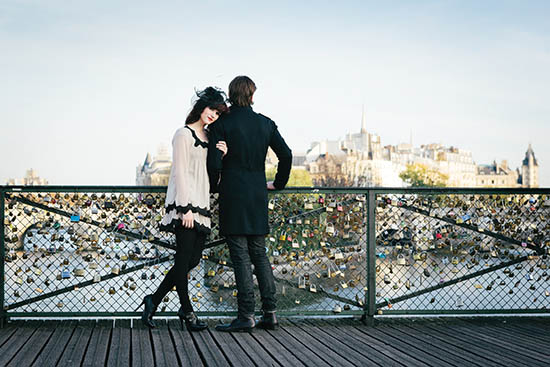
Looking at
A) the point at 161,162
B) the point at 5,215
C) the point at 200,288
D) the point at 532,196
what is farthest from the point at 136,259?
the point at 161,162

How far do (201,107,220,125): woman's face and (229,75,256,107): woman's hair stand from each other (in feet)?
0.53

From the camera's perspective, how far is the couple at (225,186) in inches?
204

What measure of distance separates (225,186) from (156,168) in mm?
139263

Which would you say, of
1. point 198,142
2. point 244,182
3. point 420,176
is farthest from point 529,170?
point 198,142

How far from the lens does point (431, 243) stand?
251 inches

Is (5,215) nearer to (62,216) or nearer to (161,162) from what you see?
(62,216)

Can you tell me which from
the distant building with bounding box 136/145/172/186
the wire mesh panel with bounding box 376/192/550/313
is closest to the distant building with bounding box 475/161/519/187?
the distant building with bounding box 136/145/172/186

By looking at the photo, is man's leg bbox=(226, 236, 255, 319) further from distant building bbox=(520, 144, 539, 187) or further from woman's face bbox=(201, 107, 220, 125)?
distant building bbox=(520, 144, 539, 187)

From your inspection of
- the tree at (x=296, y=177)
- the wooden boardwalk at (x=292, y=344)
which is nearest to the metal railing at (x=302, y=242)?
the wooden boardwalk at (x=292, y=344)

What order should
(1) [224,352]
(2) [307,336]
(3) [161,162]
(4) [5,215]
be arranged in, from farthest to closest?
(3) [161,162] → (4) [5,215] → (2) [307,336] → (1) [224,352]

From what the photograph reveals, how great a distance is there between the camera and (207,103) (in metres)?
5.30

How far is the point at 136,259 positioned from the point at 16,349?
140cm

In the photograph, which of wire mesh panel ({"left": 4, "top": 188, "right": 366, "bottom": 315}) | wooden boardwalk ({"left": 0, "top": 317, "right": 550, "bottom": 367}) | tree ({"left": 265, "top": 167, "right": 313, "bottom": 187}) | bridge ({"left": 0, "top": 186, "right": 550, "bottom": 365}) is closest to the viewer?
wooden boardwalk ({"left": 0, "top": 317, "right": 550, "bottom": 367})

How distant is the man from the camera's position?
17.1 feet
